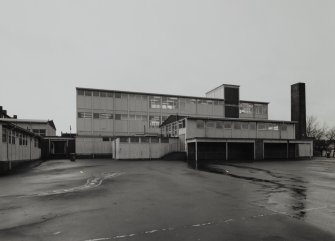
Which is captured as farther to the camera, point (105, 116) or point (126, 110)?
point (126, 110)

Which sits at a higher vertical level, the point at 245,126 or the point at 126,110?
the point at 126,110

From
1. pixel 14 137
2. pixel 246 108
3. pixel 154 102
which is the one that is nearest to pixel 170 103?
pixel 154 102

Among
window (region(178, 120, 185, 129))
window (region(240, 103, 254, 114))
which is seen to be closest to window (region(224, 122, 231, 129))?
window (region(178, 120, 185, 129))

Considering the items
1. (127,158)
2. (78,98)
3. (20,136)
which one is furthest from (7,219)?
(78,98)

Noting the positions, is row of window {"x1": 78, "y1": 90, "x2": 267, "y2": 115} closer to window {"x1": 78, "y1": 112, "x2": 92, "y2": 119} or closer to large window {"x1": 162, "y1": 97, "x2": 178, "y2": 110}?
large window {"x1": 162, "y1": 97, "x2": 178, "y2": 110}

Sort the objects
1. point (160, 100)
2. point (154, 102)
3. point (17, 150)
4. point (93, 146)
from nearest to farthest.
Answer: point (17, 150), point (93, 146), point (154, 102), point (160, 100)

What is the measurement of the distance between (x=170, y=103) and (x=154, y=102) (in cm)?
339

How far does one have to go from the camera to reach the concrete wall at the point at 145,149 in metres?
41.2

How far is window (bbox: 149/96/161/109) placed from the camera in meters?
55.4

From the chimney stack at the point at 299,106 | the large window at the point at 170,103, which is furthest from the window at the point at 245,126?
the chimney stack at the point at 299,106

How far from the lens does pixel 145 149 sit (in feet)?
138

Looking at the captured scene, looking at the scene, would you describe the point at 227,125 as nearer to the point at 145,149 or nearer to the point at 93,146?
the point at 145,149

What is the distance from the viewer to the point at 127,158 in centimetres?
4100

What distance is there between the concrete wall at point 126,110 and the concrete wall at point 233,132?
15.0 m
